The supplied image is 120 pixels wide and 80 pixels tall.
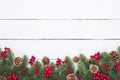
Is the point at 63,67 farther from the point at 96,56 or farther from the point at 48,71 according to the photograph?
the point at 96,56

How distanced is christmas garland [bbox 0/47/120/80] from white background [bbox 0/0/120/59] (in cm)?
10

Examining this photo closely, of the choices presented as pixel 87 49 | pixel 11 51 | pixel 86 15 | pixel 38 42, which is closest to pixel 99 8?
pixel 86 15

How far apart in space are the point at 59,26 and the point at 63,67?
1.15 ft

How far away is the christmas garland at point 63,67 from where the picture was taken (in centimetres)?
195

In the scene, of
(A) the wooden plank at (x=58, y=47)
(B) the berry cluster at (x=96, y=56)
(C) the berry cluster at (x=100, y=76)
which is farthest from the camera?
(A) the wooden plank at (x=58, y=47)

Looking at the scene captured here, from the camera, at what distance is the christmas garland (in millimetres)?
1954

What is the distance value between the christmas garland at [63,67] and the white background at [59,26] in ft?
0.34

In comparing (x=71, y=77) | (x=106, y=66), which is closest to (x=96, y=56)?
(x=106, y=66)

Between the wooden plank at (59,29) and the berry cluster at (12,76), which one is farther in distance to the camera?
the wooden plank at (59,29)

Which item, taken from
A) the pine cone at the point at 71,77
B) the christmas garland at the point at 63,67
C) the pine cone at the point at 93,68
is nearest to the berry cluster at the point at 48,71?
the christmas garland at the point at 63,67

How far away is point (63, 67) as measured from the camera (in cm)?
199

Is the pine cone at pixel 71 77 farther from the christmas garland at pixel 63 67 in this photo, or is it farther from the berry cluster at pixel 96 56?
the berry cluster at pixel 96 56

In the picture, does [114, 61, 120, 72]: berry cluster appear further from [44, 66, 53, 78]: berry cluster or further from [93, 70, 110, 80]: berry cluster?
[44, 66, 53, 78]: berry cluster

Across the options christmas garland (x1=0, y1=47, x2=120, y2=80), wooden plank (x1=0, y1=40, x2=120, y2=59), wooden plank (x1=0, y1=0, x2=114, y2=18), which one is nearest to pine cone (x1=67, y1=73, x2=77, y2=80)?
christmas garland (x1=0, y1=47, x2=120, y2=80)
